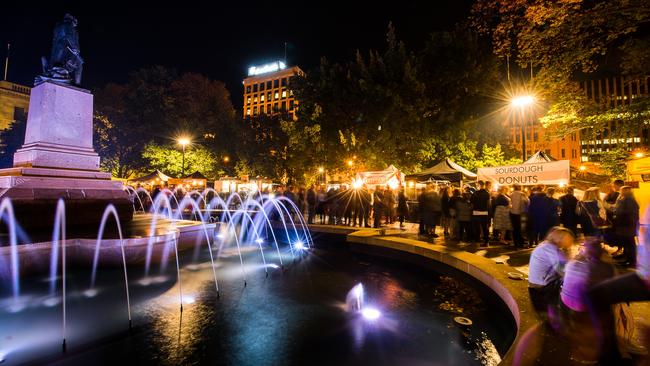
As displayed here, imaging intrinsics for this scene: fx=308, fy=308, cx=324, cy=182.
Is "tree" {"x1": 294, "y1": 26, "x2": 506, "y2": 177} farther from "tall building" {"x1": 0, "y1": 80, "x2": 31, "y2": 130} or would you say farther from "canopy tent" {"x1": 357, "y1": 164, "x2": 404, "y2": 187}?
"tall building" {"x1": 0, "y1": 80, "x2": 31, "y2": 130}

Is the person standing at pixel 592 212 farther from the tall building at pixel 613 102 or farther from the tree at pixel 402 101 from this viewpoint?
the tree at pixel 402 101

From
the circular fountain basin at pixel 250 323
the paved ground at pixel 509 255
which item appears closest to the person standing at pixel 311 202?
the paved ground at pixel 509 255

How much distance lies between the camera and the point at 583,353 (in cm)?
333

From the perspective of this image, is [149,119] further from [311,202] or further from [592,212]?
[592,212]

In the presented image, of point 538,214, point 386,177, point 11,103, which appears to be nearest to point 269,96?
point 11,103

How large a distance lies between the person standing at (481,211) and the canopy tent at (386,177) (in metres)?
7.58

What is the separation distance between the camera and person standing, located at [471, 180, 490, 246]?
1145 cm

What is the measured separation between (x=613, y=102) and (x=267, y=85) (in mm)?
104507

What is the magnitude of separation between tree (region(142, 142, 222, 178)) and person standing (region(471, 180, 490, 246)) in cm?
4023

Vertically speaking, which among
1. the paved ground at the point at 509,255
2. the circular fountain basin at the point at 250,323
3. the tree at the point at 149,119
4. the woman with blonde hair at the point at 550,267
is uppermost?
the tree at the point at 149,119

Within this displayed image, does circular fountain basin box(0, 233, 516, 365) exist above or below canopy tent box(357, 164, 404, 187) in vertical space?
below

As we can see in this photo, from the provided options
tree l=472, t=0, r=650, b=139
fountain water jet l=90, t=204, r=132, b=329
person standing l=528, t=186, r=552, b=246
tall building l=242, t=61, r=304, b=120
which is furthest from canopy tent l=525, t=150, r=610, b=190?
tall building l=242, t=61, r=304, b=120

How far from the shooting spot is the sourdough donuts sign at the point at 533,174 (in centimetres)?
1162

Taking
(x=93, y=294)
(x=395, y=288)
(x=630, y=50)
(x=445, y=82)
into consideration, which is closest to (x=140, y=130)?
(x=445, y=82)
